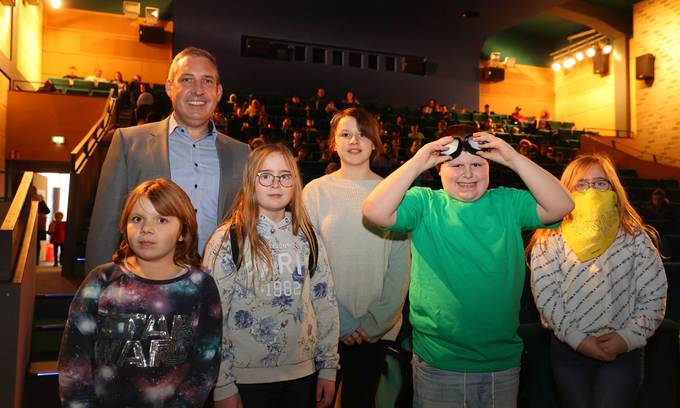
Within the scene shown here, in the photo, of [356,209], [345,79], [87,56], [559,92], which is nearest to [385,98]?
[345,79]

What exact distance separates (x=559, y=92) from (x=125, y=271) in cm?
1869

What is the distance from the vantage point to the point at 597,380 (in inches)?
77.6

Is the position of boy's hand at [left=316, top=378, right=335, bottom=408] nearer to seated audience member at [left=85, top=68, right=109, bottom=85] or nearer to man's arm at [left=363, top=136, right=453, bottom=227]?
man's arm at [left=363, top=136, right=453, bottom=227]

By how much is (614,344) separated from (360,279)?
3.25 feet

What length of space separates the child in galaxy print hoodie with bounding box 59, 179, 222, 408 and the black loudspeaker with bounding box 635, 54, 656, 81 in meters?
14.3

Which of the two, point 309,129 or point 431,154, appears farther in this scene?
point 309,129

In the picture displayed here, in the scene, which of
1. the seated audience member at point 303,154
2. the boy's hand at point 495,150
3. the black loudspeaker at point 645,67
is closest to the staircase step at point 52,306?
the boy's hand at point 495,150

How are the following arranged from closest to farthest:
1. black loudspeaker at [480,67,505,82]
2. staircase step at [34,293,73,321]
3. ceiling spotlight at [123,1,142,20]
Answer: staircase step at [34,293,73,321], ceiling spotlight at [123,1,142,20], black loudspeaker at [480,67,505,82]

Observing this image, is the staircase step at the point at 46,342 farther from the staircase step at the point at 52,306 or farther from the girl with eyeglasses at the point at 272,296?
the girl with eyeglasses at the point at 272,296

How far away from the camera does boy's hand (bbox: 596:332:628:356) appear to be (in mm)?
1914

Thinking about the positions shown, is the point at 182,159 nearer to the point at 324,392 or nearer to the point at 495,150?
the point at 324,392

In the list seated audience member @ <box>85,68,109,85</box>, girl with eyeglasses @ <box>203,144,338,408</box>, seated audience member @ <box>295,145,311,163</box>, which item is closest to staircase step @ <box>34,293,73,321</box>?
girl with eyeglasses @ <box>203,144,338,408</box>

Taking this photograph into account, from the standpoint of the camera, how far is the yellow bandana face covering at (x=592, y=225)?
2.01 meters

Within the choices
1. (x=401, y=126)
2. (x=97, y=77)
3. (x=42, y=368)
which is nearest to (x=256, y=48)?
(x=97, y=77)
